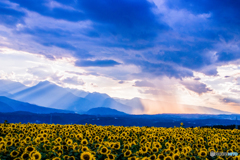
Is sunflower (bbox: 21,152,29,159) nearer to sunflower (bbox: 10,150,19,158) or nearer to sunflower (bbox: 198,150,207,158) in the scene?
sunflower (bbox: 10,150,19,158)

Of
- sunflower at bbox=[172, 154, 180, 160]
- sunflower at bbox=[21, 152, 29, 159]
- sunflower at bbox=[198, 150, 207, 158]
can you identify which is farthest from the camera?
sunflower at bbox=[198, 150, 207, 158]

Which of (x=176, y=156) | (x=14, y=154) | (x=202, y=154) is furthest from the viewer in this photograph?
(x=202, y=154)

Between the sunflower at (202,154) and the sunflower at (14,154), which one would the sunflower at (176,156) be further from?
the sunflower at (14,154)

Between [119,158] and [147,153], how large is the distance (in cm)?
112

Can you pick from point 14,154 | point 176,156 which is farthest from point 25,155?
point 176,156

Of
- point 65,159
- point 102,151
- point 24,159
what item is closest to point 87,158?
point 65,159

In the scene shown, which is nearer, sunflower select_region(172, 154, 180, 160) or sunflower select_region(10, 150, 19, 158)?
sunflower select_region(172, 154, 180, 160)

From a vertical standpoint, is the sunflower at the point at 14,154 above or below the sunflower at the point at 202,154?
below

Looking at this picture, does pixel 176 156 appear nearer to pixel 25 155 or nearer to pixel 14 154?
pixel 25 155

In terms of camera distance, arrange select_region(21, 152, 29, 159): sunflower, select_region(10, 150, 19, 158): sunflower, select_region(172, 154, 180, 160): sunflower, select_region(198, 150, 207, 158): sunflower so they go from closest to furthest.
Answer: select_region(172, 154, 180, 160): sunflower
select_region(21, 152, 29, 159): sunflower
select_region(10, 150, 19, 158): sunflower
select_region(198, 150, 207, 158): sunflower

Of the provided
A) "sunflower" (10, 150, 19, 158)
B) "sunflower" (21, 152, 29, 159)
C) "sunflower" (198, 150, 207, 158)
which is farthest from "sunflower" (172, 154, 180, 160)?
"sunflower" (10, 150, 19, 158)

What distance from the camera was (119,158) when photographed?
8.01m

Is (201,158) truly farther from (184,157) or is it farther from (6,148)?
(6,148)

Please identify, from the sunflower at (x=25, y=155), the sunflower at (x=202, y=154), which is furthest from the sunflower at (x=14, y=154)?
the sunflower at (x=202, y=154)
